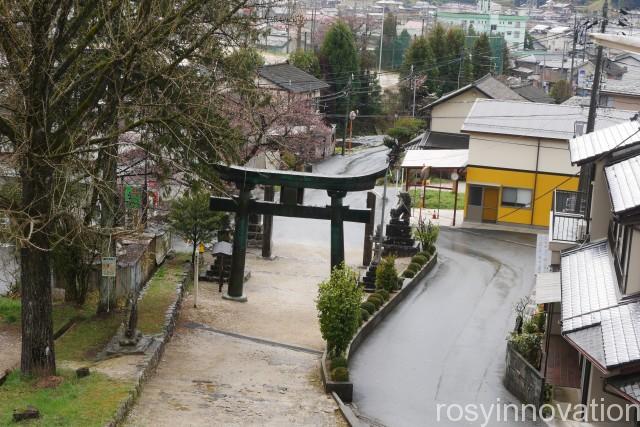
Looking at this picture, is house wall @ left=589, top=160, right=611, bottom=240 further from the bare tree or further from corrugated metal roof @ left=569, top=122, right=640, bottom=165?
the bare tree

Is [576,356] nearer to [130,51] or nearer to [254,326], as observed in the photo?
[254,326]

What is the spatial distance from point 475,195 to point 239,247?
58.7 ft

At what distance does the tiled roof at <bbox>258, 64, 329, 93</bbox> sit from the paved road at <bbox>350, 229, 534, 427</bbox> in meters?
→ 24.4

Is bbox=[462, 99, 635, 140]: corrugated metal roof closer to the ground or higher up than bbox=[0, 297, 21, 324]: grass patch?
higher up

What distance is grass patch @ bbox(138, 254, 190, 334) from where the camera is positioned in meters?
21.2

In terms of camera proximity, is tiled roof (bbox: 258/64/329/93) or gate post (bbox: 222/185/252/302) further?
tiled roof (bbox: 258/64/329/93)

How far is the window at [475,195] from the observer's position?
4031cm

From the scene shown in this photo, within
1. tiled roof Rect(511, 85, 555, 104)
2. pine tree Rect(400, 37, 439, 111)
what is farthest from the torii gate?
pine tree Rect(400, 37, 439, 111)

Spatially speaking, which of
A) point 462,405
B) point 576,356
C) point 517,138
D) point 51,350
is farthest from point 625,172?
point 517,138

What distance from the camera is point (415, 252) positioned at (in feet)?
112

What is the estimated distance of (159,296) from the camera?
942 inches

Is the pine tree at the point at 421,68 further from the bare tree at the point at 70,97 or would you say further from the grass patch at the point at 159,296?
the bare tree at the point at 70,97

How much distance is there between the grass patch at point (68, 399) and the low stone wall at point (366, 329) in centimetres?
423

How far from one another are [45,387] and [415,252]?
19930 mm
